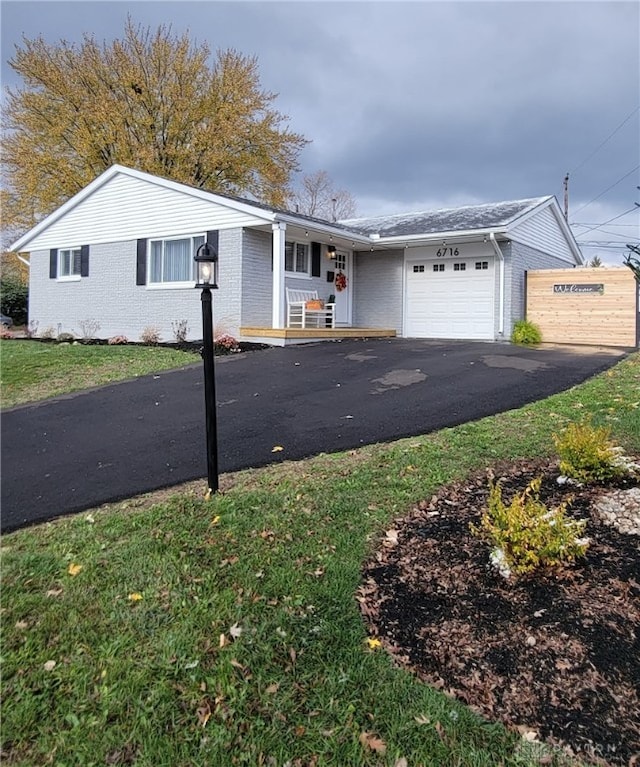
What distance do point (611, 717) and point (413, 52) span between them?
9.98 m

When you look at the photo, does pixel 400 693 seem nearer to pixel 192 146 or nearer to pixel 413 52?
pixel 413 52

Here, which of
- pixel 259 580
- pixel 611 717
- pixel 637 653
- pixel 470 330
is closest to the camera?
pixel 611 717

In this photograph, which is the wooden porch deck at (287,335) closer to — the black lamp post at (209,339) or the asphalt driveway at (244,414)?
the asphalt driveway at (244,414)

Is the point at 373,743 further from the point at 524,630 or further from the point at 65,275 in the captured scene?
the point at 65,275

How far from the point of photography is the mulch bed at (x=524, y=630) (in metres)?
2.04

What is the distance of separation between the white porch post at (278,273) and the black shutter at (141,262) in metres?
4.00

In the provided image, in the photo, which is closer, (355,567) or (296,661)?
(296,661)

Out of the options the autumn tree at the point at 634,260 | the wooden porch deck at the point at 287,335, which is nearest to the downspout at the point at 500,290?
the wooden porch deck at the point at 287,335

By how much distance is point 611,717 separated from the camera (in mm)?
2016

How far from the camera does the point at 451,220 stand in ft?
51.6

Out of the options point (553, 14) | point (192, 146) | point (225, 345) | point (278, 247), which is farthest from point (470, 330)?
point (192, 146)

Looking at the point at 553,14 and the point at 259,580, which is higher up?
the point at 553,14

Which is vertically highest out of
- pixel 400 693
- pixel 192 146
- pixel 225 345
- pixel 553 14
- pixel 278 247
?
pixel 192 146

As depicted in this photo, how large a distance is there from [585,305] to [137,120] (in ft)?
69.0
